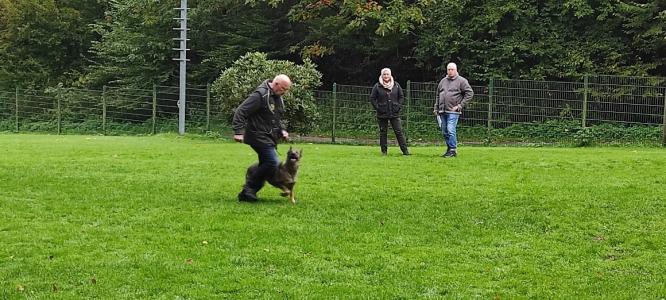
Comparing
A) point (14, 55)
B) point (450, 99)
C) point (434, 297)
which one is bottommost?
point (434, 297)

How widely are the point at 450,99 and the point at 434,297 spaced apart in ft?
28.2

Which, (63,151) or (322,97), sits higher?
(322,97)

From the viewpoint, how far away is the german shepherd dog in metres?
8.33

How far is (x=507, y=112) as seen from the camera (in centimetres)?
Result: 2048

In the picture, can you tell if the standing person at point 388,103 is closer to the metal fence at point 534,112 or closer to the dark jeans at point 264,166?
the dark jeans at point 264,166

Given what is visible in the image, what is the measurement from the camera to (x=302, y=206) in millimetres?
8180

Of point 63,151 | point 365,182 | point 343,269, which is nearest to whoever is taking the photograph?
point 343,269

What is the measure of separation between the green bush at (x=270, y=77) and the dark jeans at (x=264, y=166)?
11235 mm

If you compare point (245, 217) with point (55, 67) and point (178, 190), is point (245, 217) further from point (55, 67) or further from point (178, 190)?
point (55, 67)

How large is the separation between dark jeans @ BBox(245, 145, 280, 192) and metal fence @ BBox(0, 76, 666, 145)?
12390mm

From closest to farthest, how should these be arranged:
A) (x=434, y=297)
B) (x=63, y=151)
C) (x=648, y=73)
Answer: (x=434, y=297) < (x=63, y=151) < (x=648, y=73)

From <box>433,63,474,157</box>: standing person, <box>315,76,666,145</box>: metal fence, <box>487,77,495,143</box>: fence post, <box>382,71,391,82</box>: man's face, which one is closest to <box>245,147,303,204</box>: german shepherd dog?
<box>433,63,474,157</box>: standing person

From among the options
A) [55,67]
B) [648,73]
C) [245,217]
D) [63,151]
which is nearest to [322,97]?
[63,151]

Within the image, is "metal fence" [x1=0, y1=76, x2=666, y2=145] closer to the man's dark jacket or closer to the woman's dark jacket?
the woman's dark jacket
